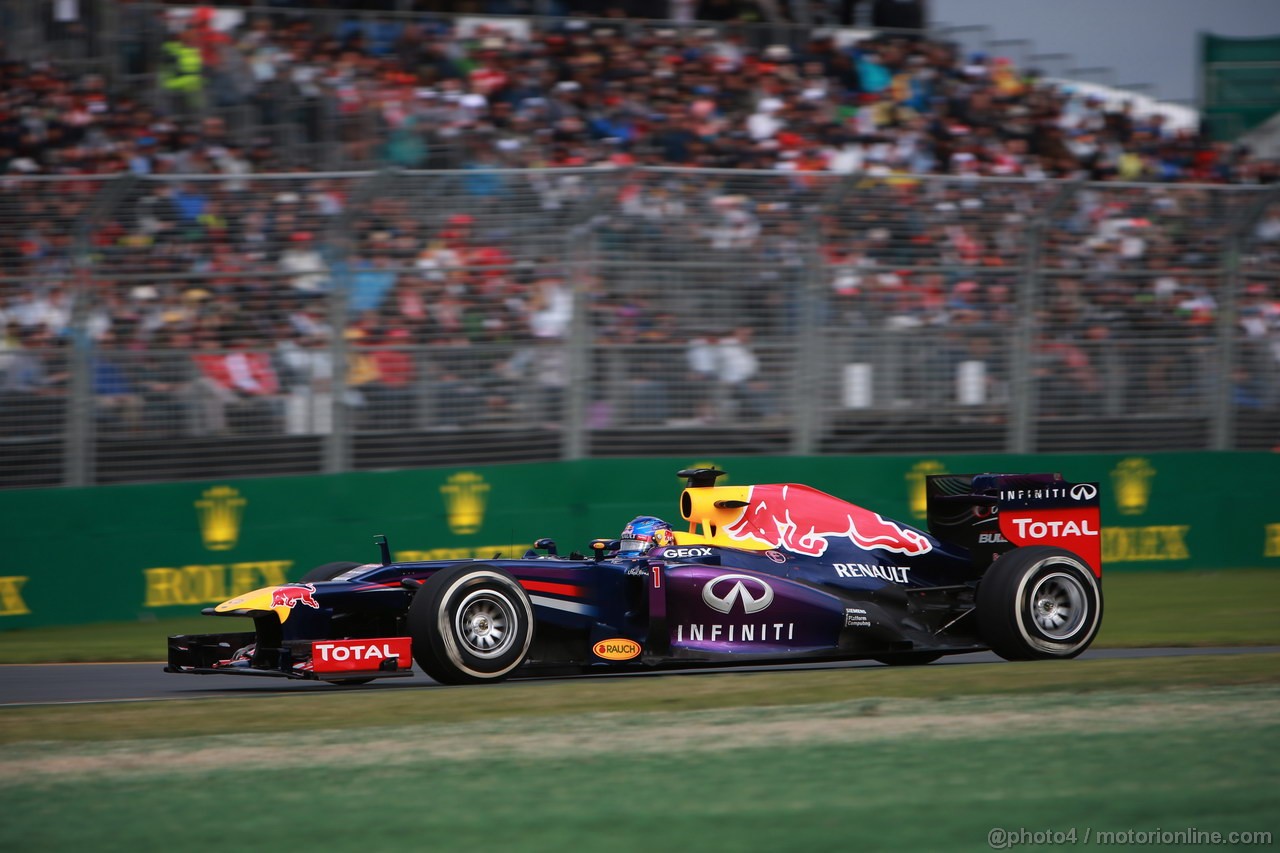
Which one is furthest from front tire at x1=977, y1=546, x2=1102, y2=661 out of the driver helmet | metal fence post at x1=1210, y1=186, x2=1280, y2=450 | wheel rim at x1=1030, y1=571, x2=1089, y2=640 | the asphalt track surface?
metal fence post at x1=1210, y1=186, x2=1280, y2=450

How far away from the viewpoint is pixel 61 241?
1259cm

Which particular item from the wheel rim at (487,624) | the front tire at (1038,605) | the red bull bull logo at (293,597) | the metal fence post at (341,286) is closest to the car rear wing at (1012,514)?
the front tire at (1038,605)

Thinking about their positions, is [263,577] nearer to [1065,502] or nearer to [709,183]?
[709,183]

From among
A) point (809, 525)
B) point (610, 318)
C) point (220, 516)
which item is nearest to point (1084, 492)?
point (809, 525)

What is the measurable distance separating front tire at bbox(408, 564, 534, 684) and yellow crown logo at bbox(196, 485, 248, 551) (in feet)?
16.6

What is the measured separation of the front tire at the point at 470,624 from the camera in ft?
27.0

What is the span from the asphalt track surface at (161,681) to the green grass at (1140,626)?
1.47 ft

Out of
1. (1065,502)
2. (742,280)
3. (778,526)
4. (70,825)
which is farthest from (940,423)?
(70,825)

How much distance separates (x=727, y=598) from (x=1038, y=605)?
1915mm

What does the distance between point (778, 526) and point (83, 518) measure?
6.00 meters

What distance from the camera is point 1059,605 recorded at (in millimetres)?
9547

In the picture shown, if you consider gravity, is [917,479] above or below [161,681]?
above

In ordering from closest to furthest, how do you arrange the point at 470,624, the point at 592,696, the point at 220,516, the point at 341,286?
the point at 592,696 → the point at 470,624 → the point at 220,516 → the point at 341,286

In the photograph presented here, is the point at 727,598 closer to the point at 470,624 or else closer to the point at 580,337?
Answer: the point at 470,624
